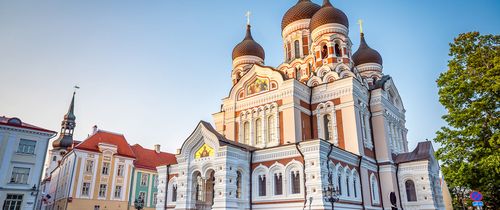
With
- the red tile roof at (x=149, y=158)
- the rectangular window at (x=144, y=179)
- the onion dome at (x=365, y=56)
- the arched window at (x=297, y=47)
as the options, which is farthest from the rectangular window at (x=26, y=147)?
the onion dome at (x=365, y=56)

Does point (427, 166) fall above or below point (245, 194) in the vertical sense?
above

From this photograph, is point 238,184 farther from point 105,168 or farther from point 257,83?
point 105,168

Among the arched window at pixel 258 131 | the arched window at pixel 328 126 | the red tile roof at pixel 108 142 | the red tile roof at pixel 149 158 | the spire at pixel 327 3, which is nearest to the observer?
the arched window at pixel 328 126

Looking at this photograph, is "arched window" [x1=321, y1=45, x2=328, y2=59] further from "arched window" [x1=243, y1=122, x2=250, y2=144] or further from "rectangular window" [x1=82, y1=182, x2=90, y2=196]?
"rectangular window" [x1=82, y1=182, x2=90, y2=196]

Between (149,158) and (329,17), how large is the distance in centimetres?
2171

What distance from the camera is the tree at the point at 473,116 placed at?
12617 millimetres

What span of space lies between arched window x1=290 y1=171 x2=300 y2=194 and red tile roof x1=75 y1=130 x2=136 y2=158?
19.6 m

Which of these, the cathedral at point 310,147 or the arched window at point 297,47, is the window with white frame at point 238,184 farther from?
the arched window at point 297,47

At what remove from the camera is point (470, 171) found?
12602mm

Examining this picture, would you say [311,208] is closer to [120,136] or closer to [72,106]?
[120,136]

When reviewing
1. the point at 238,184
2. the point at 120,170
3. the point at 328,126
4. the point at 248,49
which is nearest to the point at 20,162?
the point at 120,170

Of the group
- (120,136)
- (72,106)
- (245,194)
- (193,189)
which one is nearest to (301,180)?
(245,194)

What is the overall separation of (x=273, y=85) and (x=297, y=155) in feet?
21.1

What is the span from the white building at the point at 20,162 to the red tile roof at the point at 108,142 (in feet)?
19.0
